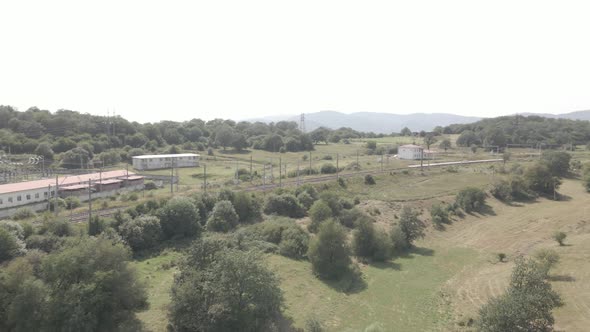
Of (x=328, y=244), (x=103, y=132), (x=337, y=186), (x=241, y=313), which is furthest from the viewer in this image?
(x=103, y=132)

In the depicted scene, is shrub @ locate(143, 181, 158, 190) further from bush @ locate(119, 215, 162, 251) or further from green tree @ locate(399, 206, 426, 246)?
green tree @ locate(399, 206, 426, 246)

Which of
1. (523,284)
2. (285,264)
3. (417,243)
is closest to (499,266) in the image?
(417,243)

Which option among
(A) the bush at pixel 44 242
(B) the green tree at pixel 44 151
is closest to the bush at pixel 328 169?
→ (A) the bush at pixel 44 242

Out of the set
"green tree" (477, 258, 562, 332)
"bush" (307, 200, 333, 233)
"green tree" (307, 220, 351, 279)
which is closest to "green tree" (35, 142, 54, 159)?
"bush" (307, 200, 333, 233)

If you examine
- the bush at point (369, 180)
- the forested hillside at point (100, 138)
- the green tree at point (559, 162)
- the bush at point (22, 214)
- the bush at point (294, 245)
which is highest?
the forested hillside at point (100, 138)

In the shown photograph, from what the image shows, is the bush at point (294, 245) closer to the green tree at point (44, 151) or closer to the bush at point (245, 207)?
the bush at point (245, 207)

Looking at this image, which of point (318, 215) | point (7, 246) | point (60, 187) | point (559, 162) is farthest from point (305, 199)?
point (559, 162)

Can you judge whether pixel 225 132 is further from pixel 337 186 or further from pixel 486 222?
pixel 486 222
